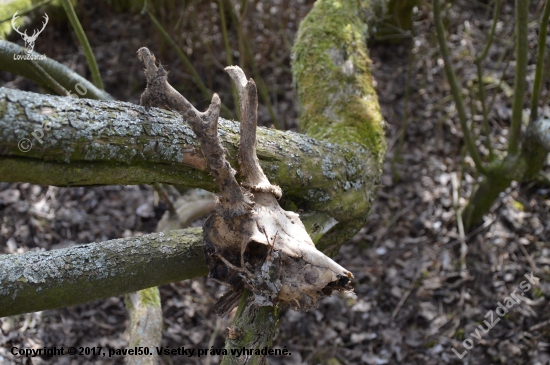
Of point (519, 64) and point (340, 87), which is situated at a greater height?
point (519, 64)

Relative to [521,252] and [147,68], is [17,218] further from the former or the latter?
[521,252]

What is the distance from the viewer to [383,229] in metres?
3.80

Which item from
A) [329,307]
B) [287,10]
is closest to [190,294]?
[329,307]

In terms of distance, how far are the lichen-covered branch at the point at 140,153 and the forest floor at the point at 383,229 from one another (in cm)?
53

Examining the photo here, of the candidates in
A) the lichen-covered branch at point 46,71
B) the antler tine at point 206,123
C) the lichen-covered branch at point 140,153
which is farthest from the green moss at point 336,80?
the lichen-covered branch at point 46,71

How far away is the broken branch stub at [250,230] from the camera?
1.33 m

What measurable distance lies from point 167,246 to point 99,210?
263 centimetres

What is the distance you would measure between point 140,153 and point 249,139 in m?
0.39

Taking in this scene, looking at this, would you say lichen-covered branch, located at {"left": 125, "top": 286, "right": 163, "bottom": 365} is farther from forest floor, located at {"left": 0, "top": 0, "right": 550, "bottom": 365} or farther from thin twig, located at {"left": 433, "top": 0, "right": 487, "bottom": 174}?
thin twig, located at {"left": 433, "top": 0, "right": 487, "bottom": 174}

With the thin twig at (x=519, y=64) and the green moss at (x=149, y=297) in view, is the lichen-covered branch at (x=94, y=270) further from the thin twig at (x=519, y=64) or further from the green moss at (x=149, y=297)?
the thin twig at (x=519, y=64)

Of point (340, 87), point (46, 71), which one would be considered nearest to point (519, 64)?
point (340, 87)

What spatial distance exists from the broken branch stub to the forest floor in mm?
963

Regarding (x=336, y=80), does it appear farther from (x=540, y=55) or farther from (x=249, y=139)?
(x=540, y=55)

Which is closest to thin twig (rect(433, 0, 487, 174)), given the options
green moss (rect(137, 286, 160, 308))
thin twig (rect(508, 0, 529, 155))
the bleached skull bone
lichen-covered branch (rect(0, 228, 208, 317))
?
thin twig (rect(508, 0, 529, 155))
